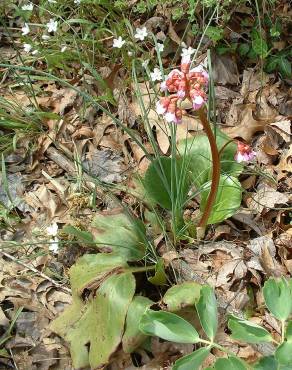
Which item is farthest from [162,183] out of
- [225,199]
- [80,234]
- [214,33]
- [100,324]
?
[214,33]

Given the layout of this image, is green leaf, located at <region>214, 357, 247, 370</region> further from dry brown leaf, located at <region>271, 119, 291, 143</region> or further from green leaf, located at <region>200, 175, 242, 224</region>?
dry brown leaf, located at <region>271, 119, 291, 143</region>

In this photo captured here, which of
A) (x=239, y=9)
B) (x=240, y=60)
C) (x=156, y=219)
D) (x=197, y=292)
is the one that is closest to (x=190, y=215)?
(x=156, y=219)

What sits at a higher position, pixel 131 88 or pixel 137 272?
pixel 131 88

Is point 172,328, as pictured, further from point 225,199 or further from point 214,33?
point 214,33

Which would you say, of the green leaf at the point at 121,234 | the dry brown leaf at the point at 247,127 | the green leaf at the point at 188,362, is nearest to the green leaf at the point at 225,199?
the green leaf at the point at 121,234

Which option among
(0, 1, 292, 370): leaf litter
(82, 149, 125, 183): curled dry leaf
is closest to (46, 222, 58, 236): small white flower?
(0, 1, 292, 370): leaf litter

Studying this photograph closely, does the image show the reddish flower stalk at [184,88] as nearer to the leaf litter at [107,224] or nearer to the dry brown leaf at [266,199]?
the leaf litter at [107,224]

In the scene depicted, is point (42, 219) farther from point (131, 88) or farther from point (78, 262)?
point (131, 88)

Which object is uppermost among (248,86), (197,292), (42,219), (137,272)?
(248,86)
